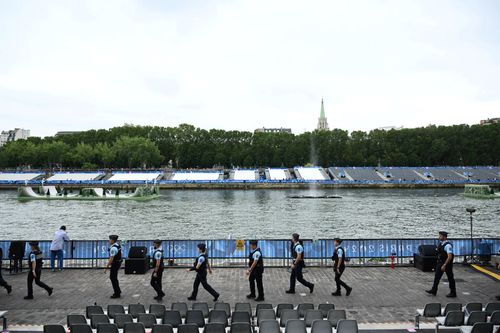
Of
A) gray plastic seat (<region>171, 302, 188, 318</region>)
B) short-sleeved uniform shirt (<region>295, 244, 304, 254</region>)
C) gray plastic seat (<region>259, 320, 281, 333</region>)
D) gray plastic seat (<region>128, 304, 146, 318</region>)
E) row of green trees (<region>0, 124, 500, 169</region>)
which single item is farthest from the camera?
row of green trees (<region>0, 124, 500, 169</region>)

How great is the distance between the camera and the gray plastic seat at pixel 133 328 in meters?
9.14

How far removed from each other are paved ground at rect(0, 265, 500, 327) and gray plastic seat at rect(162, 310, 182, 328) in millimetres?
4629

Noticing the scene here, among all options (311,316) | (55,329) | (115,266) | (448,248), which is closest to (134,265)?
(115,266)

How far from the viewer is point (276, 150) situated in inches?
5910

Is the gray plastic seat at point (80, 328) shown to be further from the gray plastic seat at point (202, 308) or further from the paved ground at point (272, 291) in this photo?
the paved ground at point (272, 291)

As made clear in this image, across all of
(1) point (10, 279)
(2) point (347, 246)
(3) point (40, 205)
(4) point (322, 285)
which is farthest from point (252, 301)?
(3) point (40, 205)

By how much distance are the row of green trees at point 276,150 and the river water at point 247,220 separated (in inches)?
3026

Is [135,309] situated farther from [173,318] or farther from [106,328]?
[106,328]

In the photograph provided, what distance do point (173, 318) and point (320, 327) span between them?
11.1 ft

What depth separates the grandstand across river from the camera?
112 meters

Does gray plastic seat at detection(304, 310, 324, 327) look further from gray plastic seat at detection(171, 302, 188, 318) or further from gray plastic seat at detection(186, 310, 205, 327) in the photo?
gray plastic seat at detection(171, 302, 188, 318)

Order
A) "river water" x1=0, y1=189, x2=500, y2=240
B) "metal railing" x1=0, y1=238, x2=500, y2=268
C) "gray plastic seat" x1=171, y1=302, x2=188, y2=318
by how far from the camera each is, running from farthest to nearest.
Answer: "river water" x1=0, y1=189, x2=500, y2=240
"metal railing" x1=0, y1=238, x2=500, y2=268
"gray plastic seat" x1=171, y1=302, x2=188, y2=318

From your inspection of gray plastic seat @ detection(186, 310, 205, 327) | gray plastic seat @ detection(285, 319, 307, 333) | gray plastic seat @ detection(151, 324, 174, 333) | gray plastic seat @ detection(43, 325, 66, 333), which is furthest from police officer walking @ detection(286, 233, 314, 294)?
gray plastic seat @ detection(43, 325, 66, 333)

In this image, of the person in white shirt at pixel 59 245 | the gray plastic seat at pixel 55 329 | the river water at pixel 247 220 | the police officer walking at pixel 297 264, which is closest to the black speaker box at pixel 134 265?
the person in white shirt at pixel 59 245
